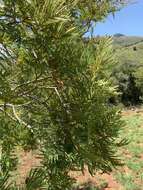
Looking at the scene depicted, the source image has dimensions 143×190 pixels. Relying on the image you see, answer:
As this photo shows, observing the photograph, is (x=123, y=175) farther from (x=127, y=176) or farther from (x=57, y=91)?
(x=57, y=91)

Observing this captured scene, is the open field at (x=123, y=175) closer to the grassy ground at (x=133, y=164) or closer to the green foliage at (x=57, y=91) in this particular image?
the grassy ground at (x=133, y=164)

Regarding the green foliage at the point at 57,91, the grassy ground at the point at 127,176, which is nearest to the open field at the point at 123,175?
the grassy ground at the point at 127,176

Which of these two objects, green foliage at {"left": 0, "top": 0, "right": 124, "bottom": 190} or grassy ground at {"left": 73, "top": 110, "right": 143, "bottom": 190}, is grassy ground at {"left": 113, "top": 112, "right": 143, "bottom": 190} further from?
green foliage at {"left": 0, "top": 0, "right": 124, "bottom": 190}

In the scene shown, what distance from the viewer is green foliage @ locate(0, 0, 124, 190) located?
6.72 ft

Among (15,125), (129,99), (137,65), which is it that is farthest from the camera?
(137,65)

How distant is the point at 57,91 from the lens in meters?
2.25

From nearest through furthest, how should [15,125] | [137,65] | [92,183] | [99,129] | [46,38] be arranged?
[46,38], [99,129], [15,125], [92,183], [137,65]

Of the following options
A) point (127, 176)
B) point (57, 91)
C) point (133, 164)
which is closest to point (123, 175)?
point (127, 176)

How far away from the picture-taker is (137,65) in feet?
165

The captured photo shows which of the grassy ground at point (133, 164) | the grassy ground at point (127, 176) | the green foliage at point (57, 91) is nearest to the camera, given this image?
the green foliage at point (57, 91)

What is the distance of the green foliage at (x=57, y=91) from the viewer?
2.05m

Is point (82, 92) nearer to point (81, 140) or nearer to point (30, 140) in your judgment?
point (81, 140)

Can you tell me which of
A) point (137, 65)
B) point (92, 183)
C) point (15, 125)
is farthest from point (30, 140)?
point (137, 65)

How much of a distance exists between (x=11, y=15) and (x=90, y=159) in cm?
76
